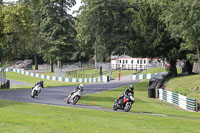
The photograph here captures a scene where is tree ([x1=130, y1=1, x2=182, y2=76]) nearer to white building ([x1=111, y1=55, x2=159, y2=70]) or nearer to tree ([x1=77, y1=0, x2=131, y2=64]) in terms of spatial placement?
white building ([x1=111, y1=55, x2=159, y2=70])

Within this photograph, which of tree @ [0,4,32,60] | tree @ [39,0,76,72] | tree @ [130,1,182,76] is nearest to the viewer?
tree @ [0,4,32,60]

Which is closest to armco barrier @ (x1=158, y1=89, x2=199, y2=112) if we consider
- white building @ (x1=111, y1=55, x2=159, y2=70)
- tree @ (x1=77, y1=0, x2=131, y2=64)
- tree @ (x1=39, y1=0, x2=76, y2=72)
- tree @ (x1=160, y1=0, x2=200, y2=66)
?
tree @ (x1=160, y1=0, x2=200, y2=66)

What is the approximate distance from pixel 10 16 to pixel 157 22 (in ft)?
55.9

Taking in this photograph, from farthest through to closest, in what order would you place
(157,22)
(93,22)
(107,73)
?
(93,22) → (107,73) → (157,22)

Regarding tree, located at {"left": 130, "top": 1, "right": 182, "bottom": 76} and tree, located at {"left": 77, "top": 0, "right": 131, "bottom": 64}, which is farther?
tree, located at {"left": 77, "top": 0, "right": 131, "bottom": 64}

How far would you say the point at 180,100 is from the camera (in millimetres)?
24922

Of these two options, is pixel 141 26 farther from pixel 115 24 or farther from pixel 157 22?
pixel 115 24

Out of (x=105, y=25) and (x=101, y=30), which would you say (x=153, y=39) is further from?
(x=101, y=30)

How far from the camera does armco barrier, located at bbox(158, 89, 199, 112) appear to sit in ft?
74.2

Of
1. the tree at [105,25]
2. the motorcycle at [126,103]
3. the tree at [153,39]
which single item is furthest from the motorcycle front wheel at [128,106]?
the tree at [105,25]

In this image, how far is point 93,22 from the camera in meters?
74.6

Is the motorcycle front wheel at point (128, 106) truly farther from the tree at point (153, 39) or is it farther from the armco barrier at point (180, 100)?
the tree at point (153, 39)

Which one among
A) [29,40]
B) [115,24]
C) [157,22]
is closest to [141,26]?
[157,22]

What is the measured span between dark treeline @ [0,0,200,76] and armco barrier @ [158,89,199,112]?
210 inches
